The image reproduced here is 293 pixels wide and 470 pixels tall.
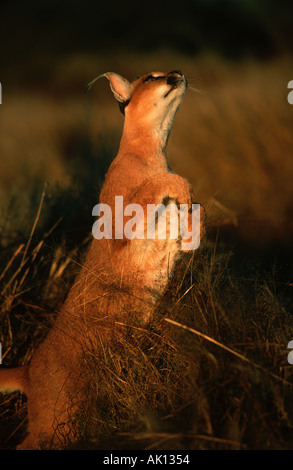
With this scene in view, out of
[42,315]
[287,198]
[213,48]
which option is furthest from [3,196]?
[213,48]

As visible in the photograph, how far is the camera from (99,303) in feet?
11.8

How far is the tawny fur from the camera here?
135 inches

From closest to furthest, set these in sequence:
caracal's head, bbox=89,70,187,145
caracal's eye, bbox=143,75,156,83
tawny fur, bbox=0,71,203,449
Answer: tawny fur, bbox=0,71,203,449 < caracal's head, bbox=89,70,187,145 < caracal's eye, bbox=143,75,156,83

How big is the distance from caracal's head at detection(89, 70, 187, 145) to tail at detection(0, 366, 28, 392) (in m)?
2.09

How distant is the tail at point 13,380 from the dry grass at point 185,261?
1.40ft

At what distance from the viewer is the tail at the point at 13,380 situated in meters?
3.55

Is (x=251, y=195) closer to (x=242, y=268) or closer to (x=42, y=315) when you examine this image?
(x=242, y=268)

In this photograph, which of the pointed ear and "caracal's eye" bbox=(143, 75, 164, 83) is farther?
the pointed ear

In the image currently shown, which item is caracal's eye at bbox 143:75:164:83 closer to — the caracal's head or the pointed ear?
the caracal's head

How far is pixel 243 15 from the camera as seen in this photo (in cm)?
801

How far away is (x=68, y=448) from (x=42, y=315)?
1512mm

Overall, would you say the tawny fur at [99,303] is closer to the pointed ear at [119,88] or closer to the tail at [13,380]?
the tail at [13,380]

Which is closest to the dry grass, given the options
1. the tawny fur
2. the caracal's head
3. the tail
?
the tawny fur

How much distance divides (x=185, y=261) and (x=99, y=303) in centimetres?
70
